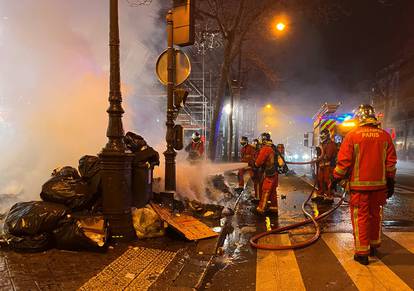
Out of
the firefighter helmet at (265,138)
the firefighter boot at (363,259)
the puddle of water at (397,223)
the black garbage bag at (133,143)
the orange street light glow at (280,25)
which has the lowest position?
the puddle of water at (397,223)

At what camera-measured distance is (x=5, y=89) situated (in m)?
9.14

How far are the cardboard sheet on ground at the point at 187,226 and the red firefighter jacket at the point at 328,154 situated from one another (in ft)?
17.2

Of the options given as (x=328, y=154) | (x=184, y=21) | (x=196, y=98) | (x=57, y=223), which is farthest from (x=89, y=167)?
(x=196, y=98)

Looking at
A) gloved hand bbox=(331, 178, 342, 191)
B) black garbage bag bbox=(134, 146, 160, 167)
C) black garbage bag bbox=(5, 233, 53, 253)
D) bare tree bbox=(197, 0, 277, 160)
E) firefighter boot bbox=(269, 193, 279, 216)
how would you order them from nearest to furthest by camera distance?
black garbage bag bbox=(5, 233, 53, 253), gloved hand bbox=(331, 178, 342, 191), black garbage bag bbox=(134, 146, 160, 167), firefighter boot bbox=(269, 193, 279, 216), bare tree bbox=(197, 0, 277, 160)

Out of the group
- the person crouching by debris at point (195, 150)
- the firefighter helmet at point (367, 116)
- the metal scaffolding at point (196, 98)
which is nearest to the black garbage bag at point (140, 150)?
the firefighter helmet at point (367, 116)

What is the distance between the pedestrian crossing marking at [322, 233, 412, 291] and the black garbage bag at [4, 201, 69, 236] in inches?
144

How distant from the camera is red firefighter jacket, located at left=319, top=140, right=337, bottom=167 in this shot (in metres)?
10.1

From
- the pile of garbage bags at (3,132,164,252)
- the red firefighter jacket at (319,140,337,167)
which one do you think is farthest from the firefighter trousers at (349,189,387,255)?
the red firefighter jacket at (319,140,337,167)

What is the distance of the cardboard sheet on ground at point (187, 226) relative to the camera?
18.1 feet

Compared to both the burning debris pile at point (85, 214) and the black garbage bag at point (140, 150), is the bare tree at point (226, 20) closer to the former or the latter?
the burning debris pile at point (85, 214)

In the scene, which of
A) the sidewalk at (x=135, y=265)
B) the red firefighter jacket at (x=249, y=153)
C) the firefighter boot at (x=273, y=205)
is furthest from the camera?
the red firefighter jacket at (x=249, y=153)

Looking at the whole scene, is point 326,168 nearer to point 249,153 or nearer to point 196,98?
point 249,153

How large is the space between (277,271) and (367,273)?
102 cm

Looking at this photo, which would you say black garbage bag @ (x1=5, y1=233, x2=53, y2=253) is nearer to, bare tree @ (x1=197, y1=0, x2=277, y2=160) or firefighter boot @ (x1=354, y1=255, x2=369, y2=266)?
firefighter boot @ (x1=354, y1=255, x2=369, y2=266)
